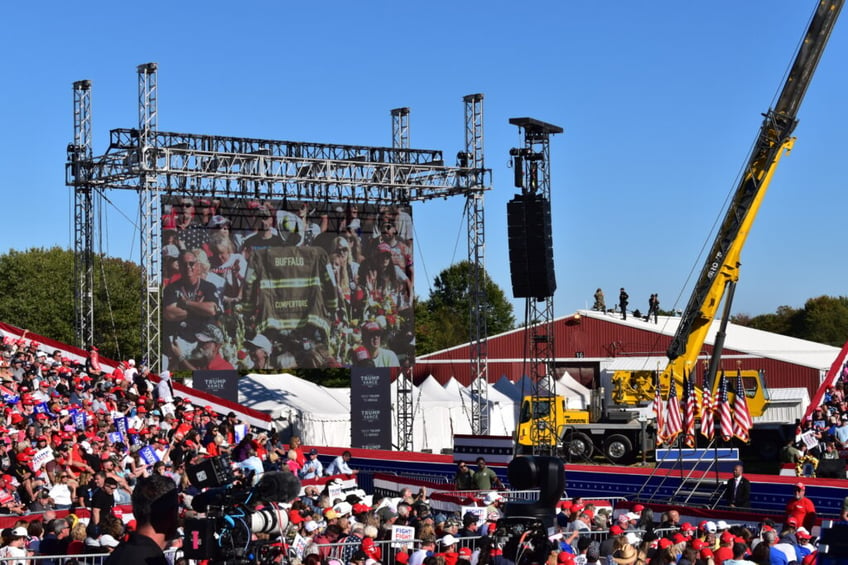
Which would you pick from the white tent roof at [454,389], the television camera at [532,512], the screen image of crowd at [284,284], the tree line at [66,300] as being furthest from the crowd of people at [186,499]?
the tree line at [66,300]

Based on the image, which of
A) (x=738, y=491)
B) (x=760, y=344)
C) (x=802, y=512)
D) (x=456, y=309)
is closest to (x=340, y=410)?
(x=738, y=491)

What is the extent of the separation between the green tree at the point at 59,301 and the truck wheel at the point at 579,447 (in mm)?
40983

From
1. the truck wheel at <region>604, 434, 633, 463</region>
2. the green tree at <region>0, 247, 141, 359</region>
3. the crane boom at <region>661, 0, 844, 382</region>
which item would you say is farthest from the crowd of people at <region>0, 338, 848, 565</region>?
the green tree at <region>0, 247, 141, 359</region>

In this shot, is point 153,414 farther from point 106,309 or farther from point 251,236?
point 106,309

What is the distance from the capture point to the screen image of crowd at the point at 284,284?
123ft

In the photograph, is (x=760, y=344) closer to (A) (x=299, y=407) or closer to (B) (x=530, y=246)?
(A) (x=299, y=407)

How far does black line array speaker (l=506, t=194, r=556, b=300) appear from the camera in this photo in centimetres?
3419

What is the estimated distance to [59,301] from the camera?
76000mm

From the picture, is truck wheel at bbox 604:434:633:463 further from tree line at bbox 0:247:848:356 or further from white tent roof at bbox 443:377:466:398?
tree line at bbox 0:247:848:356

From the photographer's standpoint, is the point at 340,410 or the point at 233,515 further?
the point at 340,410

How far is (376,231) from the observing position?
41094mm

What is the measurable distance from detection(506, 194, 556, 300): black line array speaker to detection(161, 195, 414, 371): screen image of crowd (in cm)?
751

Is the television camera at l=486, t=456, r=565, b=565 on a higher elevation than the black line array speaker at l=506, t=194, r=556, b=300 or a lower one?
lower

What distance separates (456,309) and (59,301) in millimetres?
39735
